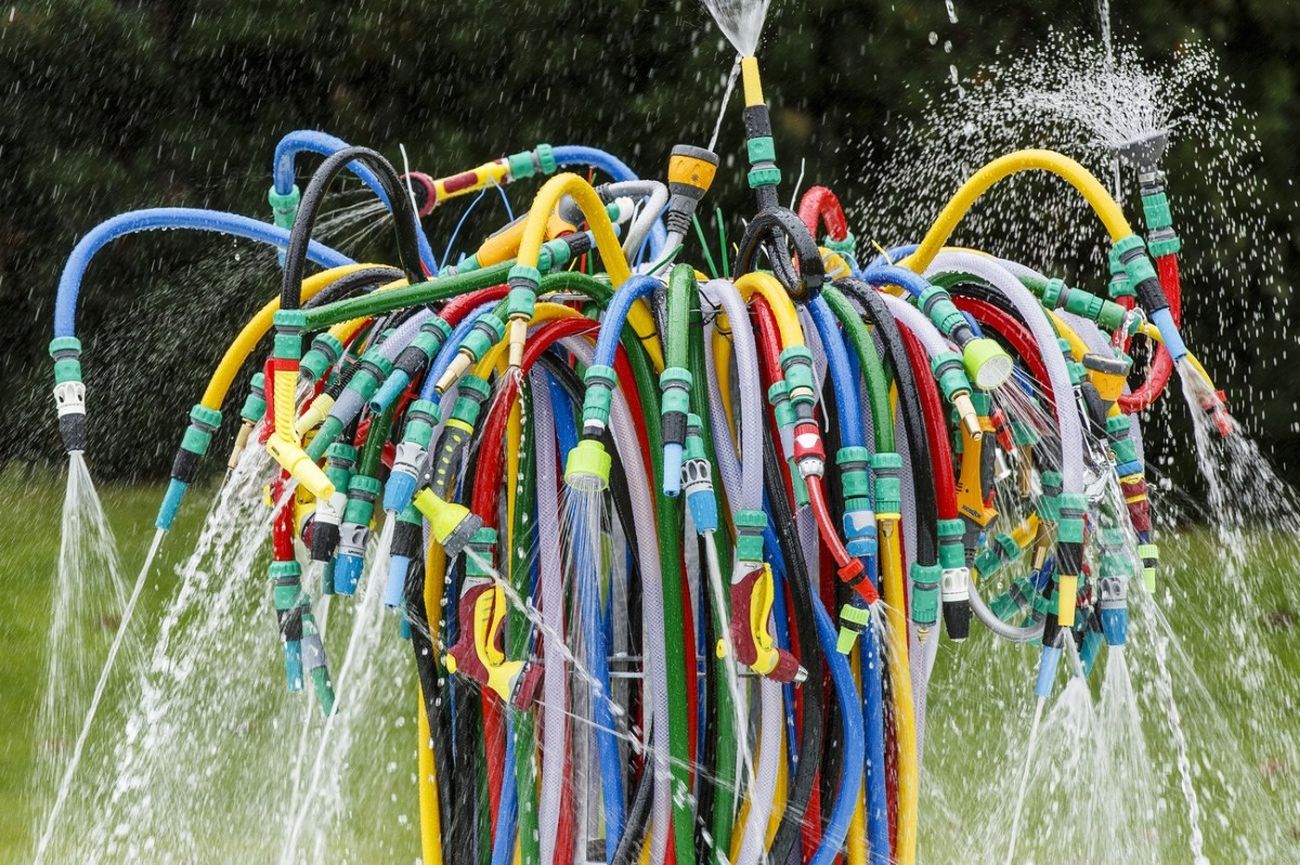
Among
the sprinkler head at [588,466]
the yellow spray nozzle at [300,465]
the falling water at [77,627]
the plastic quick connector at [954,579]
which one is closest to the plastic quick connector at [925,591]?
the plastic quick connector at [954,579]

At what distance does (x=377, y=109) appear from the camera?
5.01 meters

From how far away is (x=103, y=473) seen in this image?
5.14 metres

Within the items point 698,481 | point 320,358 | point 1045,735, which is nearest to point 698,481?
point 698,481

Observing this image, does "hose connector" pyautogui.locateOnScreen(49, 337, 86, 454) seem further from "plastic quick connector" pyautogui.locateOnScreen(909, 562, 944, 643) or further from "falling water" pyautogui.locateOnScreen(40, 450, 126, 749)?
"falling water" pyautogui.locateOnScreen(40, 450, 126, 749)

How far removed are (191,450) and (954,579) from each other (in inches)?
32.3

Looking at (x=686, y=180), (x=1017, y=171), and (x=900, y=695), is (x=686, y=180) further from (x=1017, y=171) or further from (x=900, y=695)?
(x=900, y=695)

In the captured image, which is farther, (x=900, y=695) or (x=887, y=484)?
(x=900, y=695)

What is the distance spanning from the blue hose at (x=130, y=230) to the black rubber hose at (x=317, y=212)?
0.15m

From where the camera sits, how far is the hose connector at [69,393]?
171 cm

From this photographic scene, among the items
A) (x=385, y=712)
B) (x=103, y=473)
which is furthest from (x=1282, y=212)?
(x=103, y=473)

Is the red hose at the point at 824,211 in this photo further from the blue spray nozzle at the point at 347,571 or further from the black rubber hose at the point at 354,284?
the blue spray nozzle at the point at 347,571

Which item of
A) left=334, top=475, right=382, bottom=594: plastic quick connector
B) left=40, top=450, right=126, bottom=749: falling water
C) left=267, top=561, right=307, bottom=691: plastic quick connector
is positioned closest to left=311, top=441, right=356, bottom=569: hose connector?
left=334, top=475, right=382, bottom=594: plastic quick connector

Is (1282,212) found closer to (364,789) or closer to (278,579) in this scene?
(364,789)

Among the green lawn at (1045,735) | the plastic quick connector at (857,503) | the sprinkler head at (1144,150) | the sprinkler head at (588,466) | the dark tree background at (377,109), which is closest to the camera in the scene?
→ the sprinkler head at (588,466)
